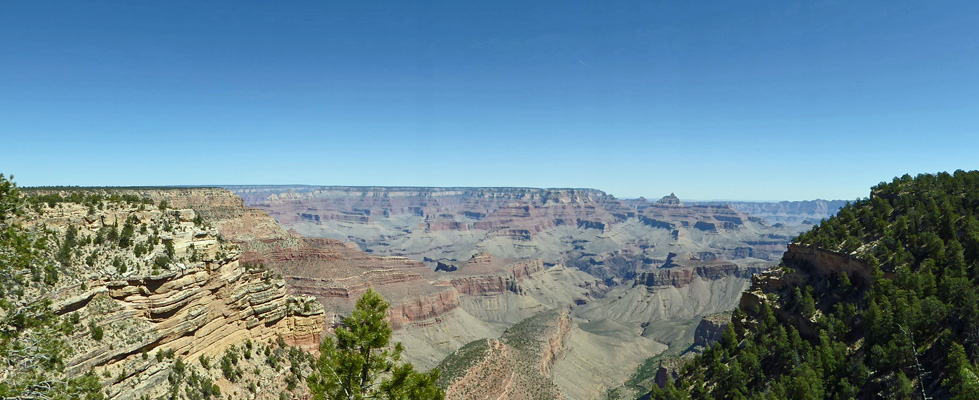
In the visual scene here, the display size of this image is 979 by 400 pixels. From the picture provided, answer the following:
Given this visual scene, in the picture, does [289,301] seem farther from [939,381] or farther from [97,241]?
[939,381]

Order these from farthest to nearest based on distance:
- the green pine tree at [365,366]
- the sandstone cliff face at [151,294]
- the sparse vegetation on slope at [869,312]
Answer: the sparse vegetation on slope at [869,312], the sandstone cliff face at [151,294], the green pine tree at [365,366]

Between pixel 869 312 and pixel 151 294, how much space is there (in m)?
55.6

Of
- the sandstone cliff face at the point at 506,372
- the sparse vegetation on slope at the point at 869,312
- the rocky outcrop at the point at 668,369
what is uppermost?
the sparse vegetation on slope at the point at 869,312

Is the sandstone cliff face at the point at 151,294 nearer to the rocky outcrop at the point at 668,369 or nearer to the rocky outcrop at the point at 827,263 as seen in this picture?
the rocky outcrop at the point at 827,263

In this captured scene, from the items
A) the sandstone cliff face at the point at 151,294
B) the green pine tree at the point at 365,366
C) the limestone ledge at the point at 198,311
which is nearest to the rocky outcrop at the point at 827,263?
the green pine tree at the point at 365,366

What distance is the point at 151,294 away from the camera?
93.6 ft

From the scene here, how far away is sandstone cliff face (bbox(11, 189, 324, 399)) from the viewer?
2575cm

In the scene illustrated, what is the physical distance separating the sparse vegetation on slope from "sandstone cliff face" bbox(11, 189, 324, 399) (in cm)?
4252

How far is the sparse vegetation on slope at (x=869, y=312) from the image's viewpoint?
3559 cm

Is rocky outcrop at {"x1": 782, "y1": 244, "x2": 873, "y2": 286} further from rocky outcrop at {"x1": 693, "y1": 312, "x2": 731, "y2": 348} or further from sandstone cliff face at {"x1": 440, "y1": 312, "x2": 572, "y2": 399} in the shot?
rocky outcrop at {"x1": 693, "y1": 312, "x2": 731, "y2": 348}

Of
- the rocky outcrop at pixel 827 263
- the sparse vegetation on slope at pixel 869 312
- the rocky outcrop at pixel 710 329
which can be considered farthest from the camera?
the rocky outcrop at pixel 710 329

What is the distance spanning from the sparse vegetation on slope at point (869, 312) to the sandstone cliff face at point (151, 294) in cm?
4252

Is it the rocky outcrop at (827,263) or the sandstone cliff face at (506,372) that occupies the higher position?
the rocky outcrop at (827,263)

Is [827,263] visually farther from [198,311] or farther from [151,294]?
[151,294]
